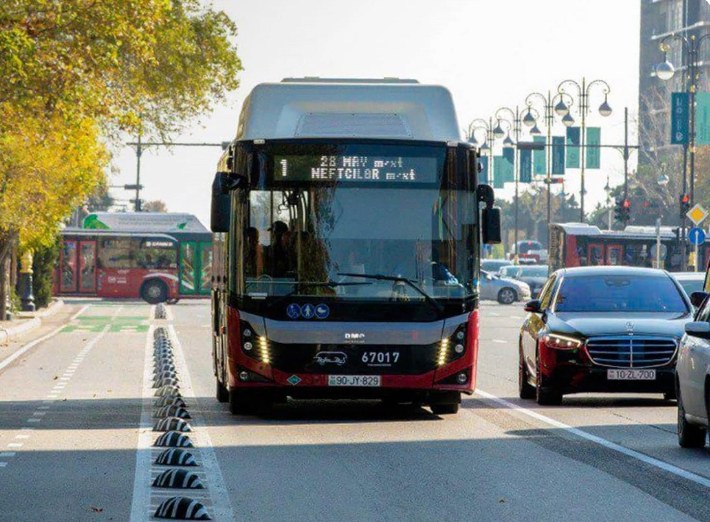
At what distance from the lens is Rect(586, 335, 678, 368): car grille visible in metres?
19.2

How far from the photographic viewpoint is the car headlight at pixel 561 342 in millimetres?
19391

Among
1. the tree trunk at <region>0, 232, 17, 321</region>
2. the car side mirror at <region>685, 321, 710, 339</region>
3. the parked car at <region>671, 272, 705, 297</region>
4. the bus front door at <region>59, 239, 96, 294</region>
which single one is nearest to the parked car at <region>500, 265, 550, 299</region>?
the bus front door at <region>59, 239, 96, 294</region>

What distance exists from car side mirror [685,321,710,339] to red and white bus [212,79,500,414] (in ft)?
12.0

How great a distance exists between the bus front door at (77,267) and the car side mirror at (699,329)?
198 ft

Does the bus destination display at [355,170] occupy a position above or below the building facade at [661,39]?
below

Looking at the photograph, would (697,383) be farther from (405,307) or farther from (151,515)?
(151,515)

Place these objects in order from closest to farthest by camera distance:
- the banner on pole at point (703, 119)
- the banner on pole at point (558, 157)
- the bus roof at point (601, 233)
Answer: the banner on pole at point (703, 119) → the bus roof at point (601, 233) → the banner on pole at point (558, 157)

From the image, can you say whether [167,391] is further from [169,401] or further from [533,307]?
[533,307]

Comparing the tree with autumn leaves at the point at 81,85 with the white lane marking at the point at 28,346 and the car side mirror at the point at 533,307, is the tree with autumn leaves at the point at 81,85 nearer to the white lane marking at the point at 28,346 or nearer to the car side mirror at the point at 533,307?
the white lane marking at the point at 28,346

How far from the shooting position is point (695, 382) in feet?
45.8

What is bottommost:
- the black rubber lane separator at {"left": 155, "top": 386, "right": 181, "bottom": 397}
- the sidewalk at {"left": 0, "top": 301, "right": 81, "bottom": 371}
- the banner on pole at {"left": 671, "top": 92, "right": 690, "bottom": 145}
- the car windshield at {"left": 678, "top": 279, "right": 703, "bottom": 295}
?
the sidewalk at {"left": 0, "top": 301, "right": 81, "bottom": 371}

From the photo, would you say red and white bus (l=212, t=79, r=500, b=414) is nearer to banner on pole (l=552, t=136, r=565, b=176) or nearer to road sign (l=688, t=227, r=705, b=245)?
road sign (l=688, t=227, r=705, b=245)

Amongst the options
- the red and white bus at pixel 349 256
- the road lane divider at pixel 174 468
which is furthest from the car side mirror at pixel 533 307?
the road lane divider at pixel 174 468

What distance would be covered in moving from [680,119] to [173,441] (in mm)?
48941
